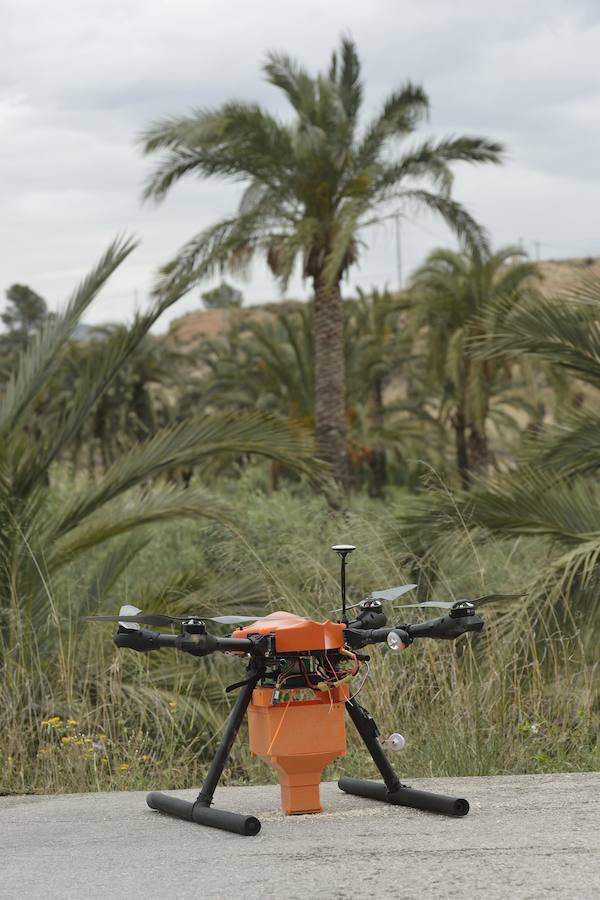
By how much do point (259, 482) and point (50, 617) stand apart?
1872 centimetres

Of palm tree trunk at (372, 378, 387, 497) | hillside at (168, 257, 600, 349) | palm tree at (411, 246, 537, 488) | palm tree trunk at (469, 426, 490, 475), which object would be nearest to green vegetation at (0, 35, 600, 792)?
palm tree at (411, 246, 537, 488)

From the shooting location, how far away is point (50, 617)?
28.9ft

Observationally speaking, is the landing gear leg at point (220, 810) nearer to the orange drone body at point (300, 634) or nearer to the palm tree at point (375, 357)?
the orange drone body at point (300, 634)

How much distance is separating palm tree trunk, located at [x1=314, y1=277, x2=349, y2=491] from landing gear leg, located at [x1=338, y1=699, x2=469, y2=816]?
1771 cm

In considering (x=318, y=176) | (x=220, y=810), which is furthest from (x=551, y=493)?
(x=318, y=176)

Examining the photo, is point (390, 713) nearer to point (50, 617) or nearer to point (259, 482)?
point (50, 617)

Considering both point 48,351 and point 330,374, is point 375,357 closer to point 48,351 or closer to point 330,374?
point 330,374

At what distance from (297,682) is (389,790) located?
552 mm

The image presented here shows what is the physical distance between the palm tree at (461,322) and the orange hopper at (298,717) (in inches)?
793

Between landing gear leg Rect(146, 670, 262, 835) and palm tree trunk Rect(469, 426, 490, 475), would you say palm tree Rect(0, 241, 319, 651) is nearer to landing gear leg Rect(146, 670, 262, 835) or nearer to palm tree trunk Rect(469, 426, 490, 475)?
landing gear leg Rect(146, 670, 262, 835)

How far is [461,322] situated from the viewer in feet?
86.5

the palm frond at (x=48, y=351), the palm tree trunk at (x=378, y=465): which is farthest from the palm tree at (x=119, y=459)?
the palm tree trunk at (x=378, y=465)

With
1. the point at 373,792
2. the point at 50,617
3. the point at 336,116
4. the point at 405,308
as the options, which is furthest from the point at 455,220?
the point at 373,792

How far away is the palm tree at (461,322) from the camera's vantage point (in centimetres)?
2484
